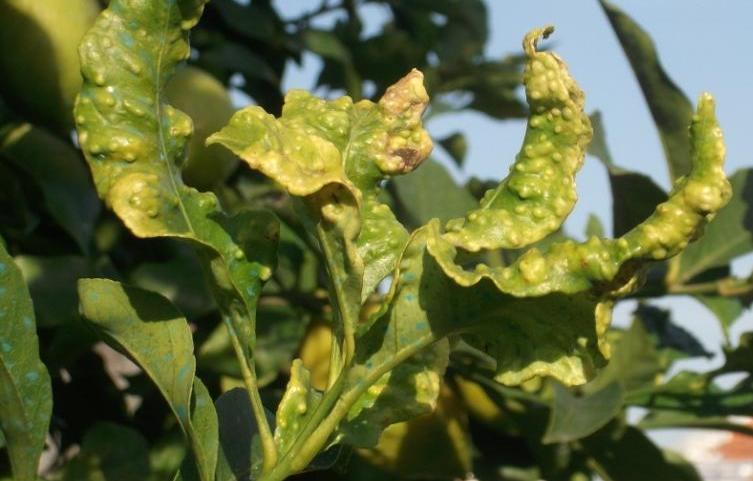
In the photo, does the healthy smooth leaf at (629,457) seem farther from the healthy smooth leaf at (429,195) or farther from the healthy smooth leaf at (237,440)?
the healthy smooth leaf at (237,440)

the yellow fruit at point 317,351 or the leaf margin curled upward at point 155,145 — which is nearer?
the leaf margin curled upward at point 155,145

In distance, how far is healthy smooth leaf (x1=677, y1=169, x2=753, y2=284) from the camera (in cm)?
115

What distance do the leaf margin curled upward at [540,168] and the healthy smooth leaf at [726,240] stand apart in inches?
27.0

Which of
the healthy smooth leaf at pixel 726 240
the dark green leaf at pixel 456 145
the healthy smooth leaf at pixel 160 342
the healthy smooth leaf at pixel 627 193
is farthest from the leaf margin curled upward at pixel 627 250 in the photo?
the dark green leaf at pixel 456 145

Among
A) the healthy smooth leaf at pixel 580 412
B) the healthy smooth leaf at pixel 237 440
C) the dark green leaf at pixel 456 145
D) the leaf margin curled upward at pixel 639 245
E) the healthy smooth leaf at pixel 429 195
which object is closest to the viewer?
the leaf margin curled upward at pixel 639 245

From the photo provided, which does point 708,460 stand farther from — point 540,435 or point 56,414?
point 56,414

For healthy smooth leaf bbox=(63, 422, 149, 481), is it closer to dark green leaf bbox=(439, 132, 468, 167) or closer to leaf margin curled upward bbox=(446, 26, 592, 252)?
leaf margin curled upward bbox=(446, 26, 592, 252)

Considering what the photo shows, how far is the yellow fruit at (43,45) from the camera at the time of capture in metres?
0.99

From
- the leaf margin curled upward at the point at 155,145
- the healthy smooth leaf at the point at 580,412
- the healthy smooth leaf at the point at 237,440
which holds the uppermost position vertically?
the leaf margin curled upward at the point at 155,145

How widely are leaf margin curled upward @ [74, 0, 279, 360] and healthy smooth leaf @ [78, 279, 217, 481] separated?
22 millimetres

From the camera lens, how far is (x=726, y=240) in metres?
1.16

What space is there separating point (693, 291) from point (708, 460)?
1492 mm

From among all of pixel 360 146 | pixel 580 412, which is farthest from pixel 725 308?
pixel 360 146

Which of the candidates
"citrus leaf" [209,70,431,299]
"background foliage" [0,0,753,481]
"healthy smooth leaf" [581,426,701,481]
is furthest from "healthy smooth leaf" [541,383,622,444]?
"citrus leaf" [209,70,431,299]
